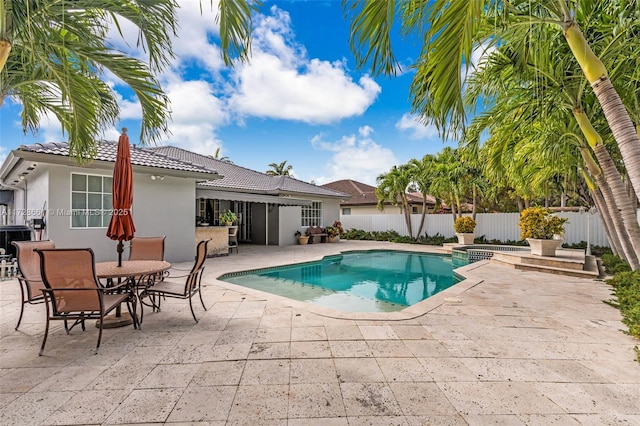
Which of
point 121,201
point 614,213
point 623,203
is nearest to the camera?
point 623,203

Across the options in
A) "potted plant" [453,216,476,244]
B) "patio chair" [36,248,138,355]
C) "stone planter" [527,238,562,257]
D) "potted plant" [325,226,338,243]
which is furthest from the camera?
"potted plant" [325,226,338,243]

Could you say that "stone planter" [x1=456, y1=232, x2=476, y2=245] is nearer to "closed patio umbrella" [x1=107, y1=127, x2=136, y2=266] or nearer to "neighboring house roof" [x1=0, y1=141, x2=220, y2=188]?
"neighboring house roof" [x1=0, y1=141, x2=220, y2=188]

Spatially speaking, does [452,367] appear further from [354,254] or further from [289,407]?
[354,254]

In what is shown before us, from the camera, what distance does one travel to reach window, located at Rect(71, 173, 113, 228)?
1103 cm

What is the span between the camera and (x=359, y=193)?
37625 millimetres

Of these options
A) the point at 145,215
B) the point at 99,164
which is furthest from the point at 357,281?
the point at 99,164

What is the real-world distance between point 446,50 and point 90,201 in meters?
13.2

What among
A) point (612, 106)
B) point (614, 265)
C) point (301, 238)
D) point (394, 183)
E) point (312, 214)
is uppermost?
point (394, 183)

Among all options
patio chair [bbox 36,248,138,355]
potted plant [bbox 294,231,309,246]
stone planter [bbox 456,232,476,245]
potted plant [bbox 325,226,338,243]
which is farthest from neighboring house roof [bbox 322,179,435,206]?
patio chair [bbox 36,248,138,355]

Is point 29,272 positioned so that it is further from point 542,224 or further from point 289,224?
point 289,224

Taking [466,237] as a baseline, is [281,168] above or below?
above

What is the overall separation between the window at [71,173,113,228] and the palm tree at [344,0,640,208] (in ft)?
39.6

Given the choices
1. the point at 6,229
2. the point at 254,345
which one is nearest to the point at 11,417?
the point at 254,345

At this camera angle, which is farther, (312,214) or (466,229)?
(312,214)
